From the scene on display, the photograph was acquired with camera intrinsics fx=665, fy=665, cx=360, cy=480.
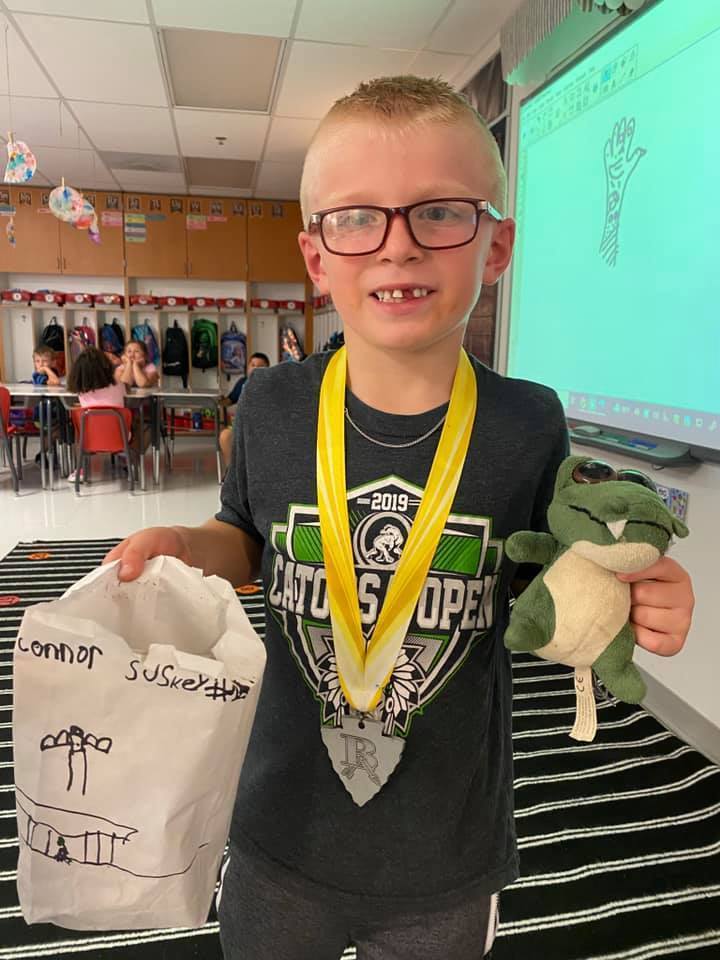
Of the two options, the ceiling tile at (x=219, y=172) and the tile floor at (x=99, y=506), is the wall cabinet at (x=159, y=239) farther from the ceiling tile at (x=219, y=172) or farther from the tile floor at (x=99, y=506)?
the tile floor at (x=99, y=506)

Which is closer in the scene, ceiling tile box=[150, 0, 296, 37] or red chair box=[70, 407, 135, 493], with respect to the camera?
ceiling tile box=[150, 0, 296, 37]

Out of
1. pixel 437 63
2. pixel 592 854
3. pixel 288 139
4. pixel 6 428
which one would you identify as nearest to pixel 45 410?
pixel 6 428

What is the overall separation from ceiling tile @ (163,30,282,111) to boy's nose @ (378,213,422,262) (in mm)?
3860

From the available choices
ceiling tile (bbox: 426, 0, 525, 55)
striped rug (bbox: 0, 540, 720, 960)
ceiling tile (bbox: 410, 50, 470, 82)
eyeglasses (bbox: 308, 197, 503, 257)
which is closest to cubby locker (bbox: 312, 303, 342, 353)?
ceiling tile (bbox: 410, 50, 470, 82)

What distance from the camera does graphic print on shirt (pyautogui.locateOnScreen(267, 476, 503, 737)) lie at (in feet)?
2.31

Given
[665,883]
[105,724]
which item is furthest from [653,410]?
[105,724]

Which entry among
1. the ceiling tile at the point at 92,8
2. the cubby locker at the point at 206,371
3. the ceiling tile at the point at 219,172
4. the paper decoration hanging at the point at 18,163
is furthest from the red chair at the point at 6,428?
the cubby locker at the point at 206,371

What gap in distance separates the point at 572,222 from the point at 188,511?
3173 mm

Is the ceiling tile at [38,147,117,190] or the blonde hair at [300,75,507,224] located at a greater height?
the ceiling tile at [38,147,117,190]

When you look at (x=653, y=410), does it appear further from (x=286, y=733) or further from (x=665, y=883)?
(x=286, y=733)

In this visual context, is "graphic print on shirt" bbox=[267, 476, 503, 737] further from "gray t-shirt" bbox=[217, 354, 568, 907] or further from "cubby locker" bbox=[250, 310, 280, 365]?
"cubby locker" bbox=[250, 310, 280, 365]

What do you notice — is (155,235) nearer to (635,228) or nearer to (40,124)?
(40,124)

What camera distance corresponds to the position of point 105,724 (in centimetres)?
58

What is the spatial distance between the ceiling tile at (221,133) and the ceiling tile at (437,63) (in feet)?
4.79
